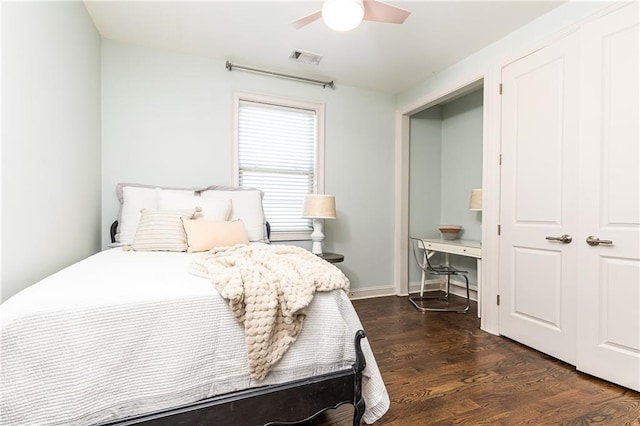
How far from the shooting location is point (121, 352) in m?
1.06

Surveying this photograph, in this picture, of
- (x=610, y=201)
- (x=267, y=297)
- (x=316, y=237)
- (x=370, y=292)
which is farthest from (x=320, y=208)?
(x=610, y=201)

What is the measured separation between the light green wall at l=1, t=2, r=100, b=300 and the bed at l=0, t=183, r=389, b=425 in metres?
0.47

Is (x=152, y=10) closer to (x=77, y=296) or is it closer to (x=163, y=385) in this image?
(x=77, y=296)

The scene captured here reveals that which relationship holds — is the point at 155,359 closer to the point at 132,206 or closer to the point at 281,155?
the point at 132,206

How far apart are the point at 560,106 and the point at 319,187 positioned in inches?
92.6

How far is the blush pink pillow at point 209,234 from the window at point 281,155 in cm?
106

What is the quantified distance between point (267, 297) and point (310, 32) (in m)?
2.48

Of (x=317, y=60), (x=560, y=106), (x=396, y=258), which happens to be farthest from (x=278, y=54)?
(x=396, y=258)

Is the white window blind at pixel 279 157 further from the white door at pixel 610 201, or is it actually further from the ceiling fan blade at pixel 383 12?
the white door at pixel 610 201

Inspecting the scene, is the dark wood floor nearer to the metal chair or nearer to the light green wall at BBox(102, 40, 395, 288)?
the metal chair

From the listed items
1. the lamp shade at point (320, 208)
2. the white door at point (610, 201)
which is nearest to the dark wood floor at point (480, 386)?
the white door at point (610, 201)

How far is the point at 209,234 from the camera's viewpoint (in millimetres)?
2355

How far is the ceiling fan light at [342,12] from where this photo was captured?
6.19 ft

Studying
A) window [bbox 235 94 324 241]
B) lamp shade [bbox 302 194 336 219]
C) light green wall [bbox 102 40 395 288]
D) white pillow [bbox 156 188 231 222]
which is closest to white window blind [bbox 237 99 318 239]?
window [bbox 235 94 324 241]
